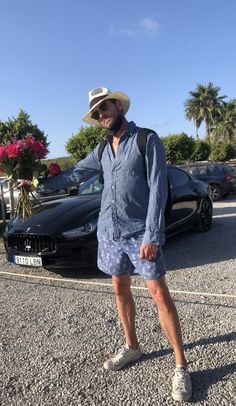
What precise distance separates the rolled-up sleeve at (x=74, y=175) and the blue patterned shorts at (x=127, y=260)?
0.54m

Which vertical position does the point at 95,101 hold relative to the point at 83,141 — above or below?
below

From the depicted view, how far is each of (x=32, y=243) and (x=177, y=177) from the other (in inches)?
132

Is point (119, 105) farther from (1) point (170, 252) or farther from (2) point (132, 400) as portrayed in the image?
(1) point (170, 252)

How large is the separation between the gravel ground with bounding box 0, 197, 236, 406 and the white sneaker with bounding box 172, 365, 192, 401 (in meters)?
0.05

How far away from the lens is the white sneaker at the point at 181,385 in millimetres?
2662

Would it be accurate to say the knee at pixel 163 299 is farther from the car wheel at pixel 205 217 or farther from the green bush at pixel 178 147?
the green bush at pixel 178 147

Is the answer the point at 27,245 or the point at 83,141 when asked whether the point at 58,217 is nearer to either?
the point at 27,245

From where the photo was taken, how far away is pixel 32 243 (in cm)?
543

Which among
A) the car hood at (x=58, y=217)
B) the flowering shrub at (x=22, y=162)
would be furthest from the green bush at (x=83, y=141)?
the flowering shrub at (x=22, y=162)

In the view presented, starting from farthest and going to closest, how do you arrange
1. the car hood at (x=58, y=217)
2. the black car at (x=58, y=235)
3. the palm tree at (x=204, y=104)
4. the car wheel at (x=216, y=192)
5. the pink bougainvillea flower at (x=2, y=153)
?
the palm tree at (x=204, y=104) < the car wheel at (x=216, y=192) < the car hood at (x=58, y=217) < the black car at (x=58, y=235) < the pink bougainvillea flower at (x=2, y=153)

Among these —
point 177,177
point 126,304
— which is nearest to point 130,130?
point 126,304

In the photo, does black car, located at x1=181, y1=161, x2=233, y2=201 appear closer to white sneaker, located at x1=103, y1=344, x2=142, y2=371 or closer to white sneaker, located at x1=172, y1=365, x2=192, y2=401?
white sneaker, located at x1=103, y1=344, x2=142, y2=371

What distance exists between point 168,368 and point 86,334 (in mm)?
922

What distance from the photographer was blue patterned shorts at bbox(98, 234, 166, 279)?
2.75 metres
